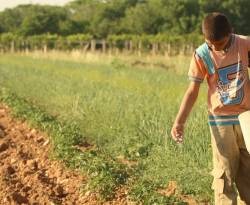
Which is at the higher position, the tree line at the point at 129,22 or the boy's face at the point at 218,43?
the boy's face at the point at 218,43

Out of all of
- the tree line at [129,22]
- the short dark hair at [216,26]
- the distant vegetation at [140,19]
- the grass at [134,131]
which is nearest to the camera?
the short dark hair at [216,26]

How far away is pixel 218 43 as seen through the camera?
4.36 m

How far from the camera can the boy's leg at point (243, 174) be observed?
4648 millimetres

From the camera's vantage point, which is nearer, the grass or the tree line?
the grass

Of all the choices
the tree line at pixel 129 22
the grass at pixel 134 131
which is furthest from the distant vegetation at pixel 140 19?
the grass at pixel 134 131

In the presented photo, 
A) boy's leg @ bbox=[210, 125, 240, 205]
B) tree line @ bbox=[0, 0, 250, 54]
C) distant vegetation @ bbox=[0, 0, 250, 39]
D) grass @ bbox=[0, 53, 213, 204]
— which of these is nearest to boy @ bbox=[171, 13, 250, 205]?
boy's leg @ bbox=[210, 125, 240, 205]

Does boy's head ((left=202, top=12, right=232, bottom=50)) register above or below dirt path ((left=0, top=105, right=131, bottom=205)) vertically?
above

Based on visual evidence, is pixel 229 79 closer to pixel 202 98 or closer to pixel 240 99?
pixel 240 99

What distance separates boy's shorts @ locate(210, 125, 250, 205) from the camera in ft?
15.0

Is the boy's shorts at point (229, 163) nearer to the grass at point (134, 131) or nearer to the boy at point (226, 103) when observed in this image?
the boy at point (226, 103)

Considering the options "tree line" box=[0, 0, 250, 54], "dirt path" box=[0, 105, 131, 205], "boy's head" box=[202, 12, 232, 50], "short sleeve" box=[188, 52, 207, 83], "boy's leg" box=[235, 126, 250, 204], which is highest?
"boy's head" box=[202, 12, 232, 50]

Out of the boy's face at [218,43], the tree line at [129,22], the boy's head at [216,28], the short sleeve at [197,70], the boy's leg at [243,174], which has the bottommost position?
the tree line at [129,22]

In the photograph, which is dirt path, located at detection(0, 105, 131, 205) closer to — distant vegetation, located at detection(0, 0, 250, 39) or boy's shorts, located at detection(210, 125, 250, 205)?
boy's shorts, located at detection(210, 125, 250, 205)

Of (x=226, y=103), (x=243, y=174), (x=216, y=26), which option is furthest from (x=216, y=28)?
(x=243, y=174)
